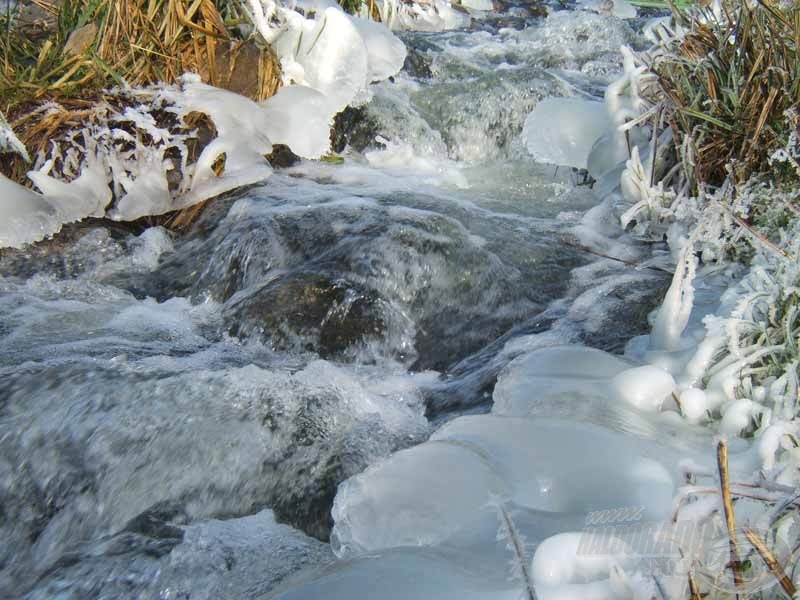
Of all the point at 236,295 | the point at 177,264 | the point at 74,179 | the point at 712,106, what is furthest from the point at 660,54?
the point at 74,179

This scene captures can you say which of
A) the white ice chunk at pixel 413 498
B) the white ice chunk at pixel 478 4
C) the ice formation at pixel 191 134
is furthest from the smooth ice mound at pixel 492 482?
the white ice chunk at pixel 478 4

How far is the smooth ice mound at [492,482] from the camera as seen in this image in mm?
1368

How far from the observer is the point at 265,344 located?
8.48ft

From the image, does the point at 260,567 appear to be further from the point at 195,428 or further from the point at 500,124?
the point at 500,124

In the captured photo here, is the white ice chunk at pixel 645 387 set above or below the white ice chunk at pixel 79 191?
above

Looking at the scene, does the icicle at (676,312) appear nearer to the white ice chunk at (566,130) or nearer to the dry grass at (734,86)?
the dry grass at (734,86)

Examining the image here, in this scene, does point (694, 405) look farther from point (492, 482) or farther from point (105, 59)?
point (105, 59)

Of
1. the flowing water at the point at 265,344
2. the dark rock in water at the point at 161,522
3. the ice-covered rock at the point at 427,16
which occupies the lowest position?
the dark rock in water at the point at 161,522

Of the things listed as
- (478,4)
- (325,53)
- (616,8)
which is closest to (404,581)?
(325,53)

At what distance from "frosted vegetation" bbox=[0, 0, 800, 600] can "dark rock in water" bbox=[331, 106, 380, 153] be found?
2 cm

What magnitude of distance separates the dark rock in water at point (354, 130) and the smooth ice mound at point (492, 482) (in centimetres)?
295

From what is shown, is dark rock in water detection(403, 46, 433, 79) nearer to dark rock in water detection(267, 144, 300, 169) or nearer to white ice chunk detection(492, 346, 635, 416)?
dark rock in water detection(267, 144, 300, 169)

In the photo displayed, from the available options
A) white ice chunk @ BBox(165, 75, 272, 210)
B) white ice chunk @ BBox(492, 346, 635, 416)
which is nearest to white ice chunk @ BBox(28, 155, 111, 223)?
white ice chunk @ BBox(165, 75, 272, 210)

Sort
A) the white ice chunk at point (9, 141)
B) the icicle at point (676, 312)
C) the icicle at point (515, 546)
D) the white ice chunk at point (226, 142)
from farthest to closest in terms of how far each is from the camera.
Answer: the white ice chunk at point (226, 142) → the white ice chunk at point (9, 141) → the icicle at point (676, 312) → the icicle at point (515, 546)
